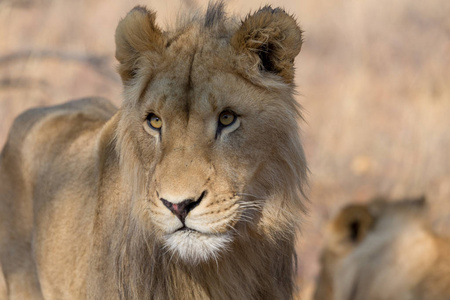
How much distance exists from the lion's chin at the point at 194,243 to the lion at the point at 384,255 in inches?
94.9

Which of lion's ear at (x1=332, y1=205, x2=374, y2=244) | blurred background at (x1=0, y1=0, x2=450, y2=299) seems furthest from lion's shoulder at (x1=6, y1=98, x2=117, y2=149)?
blurred background at (x1=0, y1=0, x2=450, y2=299)

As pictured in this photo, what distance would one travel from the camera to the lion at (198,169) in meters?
2.93

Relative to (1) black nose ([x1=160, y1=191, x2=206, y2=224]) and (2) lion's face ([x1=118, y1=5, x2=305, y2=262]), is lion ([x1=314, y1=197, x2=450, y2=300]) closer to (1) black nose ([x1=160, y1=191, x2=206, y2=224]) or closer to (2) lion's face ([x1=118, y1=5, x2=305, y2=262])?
(2) lion's face ([x1=118, y1=5, x2=305, y2=262])

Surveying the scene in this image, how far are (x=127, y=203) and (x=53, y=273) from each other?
1.08m

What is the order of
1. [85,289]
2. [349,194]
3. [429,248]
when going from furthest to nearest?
[349,194]
[429,248]
[85,289]

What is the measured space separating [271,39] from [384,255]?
10.8 ft

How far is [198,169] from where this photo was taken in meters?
2.88

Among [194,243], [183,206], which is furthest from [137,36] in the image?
[194,243]

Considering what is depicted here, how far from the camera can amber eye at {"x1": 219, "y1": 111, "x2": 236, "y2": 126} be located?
121 inches

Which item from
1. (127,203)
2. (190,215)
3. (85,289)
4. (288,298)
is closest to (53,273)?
(85,289)

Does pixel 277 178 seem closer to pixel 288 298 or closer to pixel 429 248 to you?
pixel 288 298

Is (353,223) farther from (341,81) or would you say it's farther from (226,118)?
(341,81)

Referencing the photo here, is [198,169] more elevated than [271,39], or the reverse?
[271,39]

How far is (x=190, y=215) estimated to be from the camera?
2.79 m
